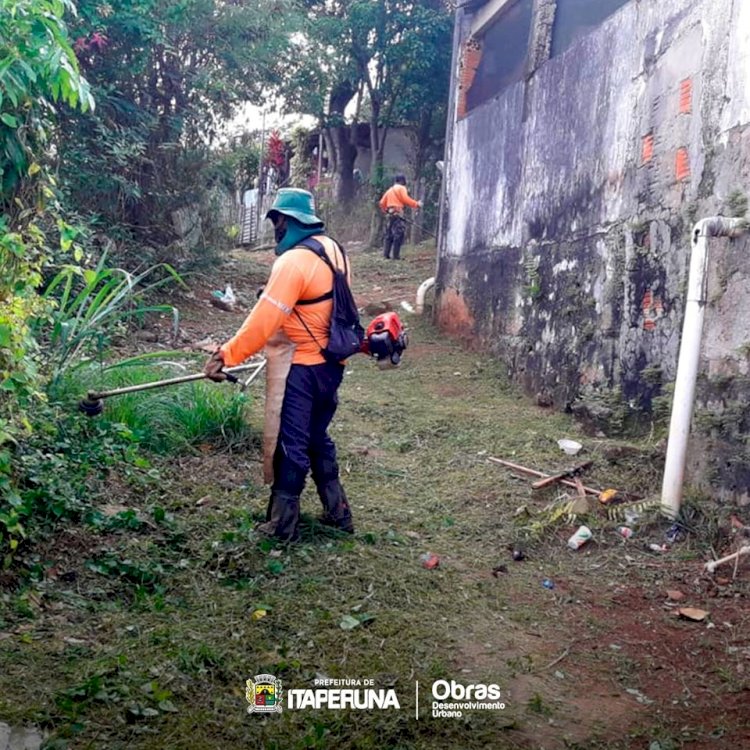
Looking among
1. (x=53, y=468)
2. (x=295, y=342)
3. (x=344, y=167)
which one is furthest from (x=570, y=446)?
(x=344, y=167)

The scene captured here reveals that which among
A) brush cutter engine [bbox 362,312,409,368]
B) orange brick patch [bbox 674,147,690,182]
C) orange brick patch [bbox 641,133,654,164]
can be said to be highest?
orange brick patch [bbox 641,133,654,164]

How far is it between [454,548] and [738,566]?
1.37 m

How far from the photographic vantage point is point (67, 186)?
8.98 meters

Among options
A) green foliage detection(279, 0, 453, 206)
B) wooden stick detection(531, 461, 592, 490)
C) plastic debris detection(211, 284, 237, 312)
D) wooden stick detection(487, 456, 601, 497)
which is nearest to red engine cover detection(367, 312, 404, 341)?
wooden stick detection(531, 461, 592, 490)

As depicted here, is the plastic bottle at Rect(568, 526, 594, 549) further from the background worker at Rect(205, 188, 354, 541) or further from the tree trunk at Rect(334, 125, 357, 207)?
the tree trunk at Rect(334, 125, 357, 207)

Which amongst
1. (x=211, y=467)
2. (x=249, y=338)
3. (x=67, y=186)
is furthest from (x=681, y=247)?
(x=67, y=186)

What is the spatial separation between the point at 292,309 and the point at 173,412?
1807 millimetres

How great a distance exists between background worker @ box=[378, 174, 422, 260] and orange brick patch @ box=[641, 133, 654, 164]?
28.3 feet

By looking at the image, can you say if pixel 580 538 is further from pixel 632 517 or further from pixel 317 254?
pixel 317 254

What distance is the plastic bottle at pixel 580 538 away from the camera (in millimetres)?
4328

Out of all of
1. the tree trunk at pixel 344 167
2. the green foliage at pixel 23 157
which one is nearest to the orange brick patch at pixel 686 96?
the green foliage at pixel 23 157

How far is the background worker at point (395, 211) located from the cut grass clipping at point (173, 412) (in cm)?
917

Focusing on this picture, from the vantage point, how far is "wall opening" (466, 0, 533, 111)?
29.3 ft

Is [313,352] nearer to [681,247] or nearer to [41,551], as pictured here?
[41,551]
